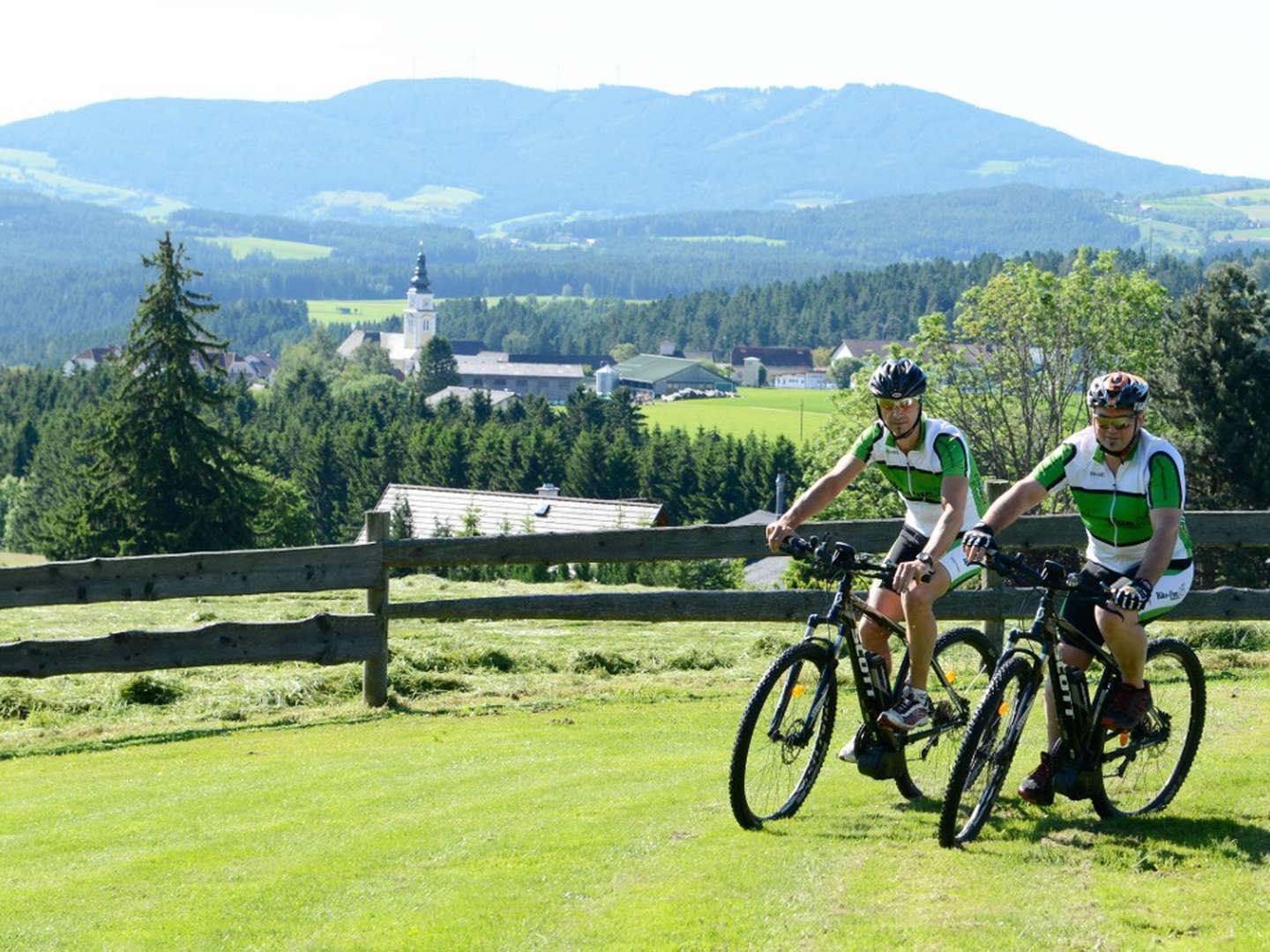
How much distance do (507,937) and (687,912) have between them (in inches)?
28.8

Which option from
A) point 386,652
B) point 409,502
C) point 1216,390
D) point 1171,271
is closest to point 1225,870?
point 386,652

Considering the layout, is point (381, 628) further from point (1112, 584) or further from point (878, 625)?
point (1112, 584)

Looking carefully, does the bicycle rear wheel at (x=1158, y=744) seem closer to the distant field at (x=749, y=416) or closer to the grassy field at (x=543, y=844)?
the grassy field at (x=543, y=844)

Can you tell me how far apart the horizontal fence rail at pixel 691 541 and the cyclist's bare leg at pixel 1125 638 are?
15.7 feet

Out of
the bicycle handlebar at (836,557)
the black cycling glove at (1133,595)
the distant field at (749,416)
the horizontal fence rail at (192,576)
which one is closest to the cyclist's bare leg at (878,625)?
the bicycle handlebar at (836,557)

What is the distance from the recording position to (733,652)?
1518cm

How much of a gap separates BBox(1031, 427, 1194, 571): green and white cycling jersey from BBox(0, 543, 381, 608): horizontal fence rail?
20.4 ft

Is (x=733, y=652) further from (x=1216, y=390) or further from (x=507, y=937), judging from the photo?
(x=1216, y=390)

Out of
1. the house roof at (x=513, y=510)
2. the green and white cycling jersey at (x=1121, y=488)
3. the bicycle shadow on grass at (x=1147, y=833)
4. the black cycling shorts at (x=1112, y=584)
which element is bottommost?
the house roof at (x=513, y=510)

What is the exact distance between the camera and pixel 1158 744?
324 inches

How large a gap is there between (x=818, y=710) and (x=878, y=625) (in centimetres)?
52

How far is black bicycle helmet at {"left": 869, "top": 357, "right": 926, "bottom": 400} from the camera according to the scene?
796cm

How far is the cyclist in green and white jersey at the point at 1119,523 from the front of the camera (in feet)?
24.0

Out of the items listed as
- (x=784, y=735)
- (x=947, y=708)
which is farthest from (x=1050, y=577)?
(x=784, y=735)
